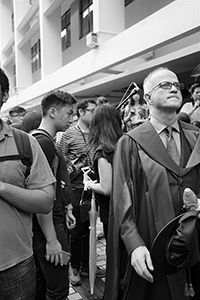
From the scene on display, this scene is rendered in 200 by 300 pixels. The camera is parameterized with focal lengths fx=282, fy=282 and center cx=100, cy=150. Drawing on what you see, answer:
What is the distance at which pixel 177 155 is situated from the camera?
176 cm

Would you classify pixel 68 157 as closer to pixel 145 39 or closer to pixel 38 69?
pixel 145 39

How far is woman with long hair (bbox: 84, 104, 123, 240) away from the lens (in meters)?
2.31

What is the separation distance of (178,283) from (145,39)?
5367 millimetres

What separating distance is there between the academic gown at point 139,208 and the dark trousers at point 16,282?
0.56 m

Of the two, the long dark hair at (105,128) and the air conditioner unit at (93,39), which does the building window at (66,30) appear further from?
the long dark hair at (105,128)

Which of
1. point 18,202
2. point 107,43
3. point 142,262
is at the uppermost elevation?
point 107,43

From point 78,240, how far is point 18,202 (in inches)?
78.7

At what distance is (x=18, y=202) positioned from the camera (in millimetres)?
1379

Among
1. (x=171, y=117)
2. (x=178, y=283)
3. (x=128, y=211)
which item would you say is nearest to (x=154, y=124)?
(x=171, y=117)

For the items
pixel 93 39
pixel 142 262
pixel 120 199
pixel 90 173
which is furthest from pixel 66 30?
pixel 142 262

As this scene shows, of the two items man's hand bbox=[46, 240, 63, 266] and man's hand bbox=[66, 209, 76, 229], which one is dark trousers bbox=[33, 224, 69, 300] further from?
man's hand bbox=[66, 209, 76, 229]

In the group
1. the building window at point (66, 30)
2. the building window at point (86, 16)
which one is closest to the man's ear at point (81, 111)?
the building window at point (86, 16)

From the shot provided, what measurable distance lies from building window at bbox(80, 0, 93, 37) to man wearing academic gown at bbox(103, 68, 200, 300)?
12.1 m

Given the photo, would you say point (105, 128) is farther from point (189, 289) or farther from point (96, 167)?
point (189, 289)
